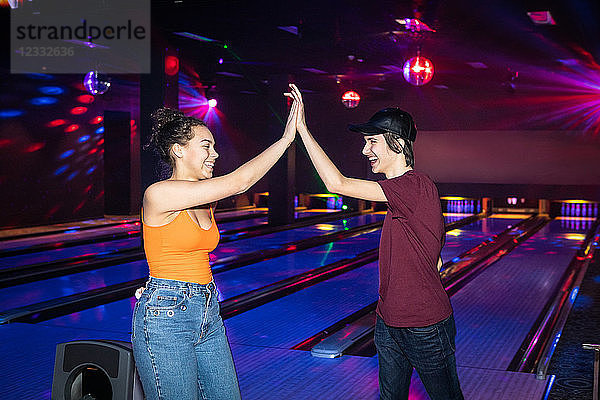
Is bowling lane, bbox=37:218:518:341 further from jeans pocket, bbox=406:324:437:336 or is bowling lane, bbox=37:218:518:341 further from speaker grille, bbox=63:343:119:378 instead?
jeans pocket, bbox=406:324:437:336

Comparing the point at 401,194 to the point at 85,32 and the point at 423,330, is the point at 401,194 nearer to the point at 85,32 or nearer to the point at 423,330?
the point at 423,330

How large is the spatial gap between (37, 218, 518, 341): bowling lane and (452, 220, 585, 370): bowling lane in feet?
2.80

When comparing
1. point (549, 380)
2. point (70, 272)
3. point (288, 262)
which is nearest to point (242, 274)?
point (288, 262)

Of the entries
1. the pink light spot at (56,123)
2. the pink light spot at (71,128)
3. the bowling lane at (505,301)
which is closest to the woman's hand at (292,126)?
the bowling lane at (505,301)

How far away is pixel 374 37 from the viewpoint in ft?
27.5

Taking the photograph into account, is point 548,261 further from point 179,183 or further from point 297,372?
point 179,183

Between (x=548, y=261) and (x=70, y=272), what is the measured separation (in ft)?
17.6

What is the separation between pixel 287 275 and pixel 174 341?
5196mm

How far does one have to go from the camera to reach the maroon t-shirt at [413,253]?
2.07m

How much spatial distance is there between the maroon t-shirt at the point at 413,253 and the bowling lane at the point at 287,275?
2828 millimetres

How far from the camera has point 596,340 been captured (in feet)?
15.0

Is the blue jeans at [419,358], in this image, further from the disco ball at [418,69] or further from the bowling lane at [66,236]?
the bowling lane at [66,236]

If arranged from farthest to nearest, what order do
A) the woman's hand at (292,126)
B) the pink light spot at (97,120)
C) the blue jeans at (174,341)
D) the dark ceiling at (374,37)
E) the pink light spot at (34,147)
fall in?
1. the pink light spot at (97,120)
2. the pink light spot at (34,147)
3. the dark ceiling at (374,37)
4. the woman's hand at (292,126)
5. the blue jeans at (174,341)

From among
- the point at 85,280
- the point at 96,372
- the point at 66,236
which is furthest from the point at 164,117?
the point at 66,236
